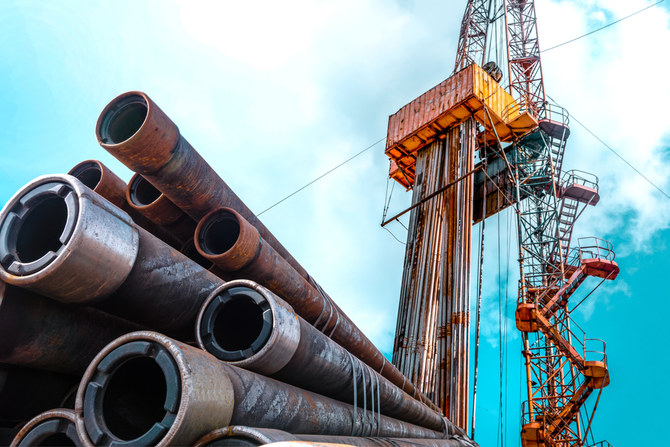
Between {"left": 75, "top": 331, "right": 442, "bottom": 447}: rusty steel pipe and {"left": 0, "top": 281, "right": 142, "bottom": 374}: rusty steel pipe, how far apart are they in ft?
1.06

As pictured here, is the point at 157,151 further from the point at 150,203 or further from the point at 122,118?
the point at 150,203

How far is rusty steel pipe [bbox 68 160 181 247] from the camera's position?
3510 millimetres

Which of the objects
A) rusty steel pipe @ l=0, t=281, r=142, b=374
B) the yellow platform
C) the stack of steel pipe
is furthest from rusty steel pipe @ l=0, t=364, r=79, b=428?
the yellow platform

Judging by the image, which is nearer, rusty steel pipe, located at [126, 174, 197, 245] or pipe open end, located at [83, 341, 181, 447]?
pipe open end, located at [83, 341, 181, 447]

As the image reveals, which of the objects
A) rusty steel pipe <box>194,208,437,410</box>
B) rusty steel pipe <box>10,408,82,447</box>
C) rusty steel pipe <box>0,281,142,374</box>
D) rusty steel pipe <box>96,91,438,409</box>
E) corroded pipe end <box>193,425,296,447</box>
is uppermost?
rusty steel pipe <box>96,91,438,409</box>

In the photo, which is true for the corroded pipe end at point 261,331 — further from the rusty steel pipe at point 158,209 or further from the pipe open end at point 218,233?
the rusty steel pipe at point 158,209

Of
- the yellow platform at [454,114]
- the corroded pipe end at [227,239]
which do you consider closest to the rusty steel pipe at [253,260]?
the corroded pipe end at [227,239]

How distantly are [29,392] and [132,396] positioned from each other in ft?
1.88

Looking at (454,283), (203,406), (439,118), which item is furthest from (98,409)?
(439,118)

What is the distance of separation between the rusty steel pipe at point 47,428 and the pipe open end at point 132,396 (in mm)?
127

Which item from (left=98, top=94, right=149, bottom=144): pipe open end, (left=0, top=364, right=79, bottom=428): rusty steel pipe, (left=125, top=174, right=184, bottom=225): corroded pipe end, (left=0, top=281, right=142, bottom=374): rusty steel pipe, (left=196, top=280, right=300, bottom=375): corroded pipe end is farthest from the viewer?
(left=125, top=174, right=184, bottom=225): corroded pipe end

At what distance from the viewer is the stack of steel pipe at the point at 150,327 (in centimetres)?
158

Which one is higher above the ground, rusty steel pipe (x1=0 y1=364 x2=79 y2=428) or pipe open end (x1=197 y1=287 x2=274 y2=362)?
pipe open end (x1=197 y1=287 x2=274 y2=362)

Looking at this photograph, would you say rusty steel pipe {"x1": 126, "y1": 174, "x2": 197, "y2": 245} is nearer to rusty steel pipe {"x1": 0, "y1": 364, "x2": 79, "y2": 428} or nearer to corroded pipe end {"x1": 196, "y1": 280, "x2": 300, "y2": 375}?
corroded pipe end {"x1": 196, "y1": 280, "x2": 300, "y2": 375}
